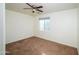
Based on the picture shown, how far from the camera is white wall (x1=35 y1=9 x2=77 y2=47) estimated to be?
8.57 ft

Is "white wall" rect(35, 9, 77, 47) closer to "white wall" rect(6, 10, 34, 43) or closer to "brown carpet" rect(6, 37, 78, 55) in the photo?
"brown carpet" rect(6, 37, 78, 55)

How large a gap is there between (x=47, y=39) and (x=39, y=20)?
1008mm

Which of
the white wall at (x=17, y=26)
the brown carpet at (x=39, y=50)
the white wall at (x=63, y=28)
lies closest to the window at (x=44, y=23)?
the white wall at (x=63, y=28)

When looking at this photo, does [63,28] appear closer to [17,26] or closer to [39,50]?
[39,50]

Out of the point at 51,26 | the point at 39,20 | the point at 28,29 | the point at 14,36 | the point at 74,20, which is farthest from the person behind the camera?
the point at 28,29

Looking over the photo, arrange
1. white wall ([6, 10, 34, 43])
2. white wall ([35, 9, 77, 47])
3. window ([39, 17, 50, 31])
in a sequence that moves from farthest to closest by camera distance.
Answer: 1. window ([39, 17, 50, 31])
2. white wall ([6, 10, 34, 43])
3. white wall ([35, 9, 77, 47])

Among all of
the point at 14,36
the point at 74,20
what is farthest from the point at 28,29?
the point at 74,20

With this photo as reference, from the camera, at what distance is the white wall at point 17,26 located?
286 cm

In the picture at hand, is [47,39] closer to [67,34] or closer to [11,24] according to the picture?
[67,34]

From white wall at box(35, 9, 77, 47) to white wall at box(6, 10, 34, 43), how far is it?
0.83 meters

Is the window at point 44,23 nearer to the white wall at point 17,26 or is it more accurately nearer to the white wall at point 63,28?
the white wall at point 63,28

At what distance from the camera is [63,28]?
2.97 m

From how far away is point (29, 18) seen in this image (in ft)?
12.7

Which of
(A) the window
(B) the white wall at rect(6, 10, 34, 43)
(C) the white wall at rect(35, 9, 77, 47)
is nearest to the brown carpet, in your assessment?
(C) the white wall at rect(35, 9, 77, 47)
